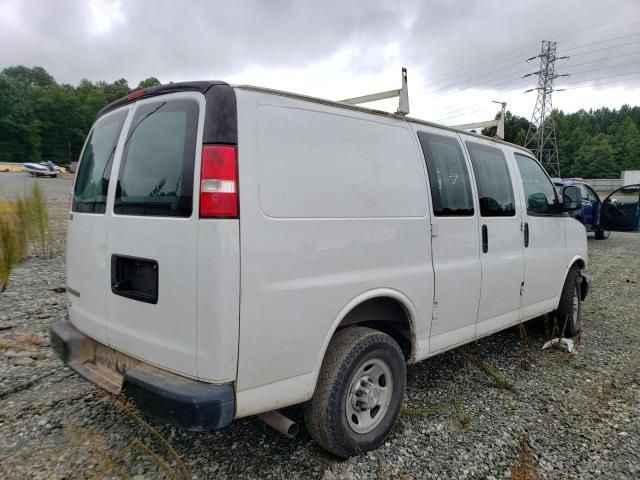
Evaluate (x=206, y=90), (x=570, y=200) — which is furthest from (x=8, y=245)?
(x=570, y=200)

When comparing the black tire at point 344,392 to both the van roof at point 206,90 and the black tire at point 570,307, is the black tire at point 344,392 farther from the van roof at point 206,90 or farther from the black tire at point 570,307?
the black tire at point 570,307

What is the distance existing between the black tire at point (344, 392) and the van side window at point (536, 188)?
233 cm

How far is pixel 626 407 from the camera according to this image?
343 centimetres

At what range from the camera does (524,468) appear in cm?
248

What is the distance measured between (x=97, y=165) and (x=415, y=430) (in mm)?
2726

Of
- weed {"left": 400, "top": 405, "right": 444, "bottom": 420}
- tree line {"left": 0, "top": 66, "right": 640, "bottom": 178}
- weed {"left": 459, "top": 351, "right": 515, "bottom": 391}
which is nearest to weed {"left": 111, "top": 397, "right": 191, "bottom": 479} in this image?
weed {"left": 400, "top": 405, "right": 444, "bottom": 420}

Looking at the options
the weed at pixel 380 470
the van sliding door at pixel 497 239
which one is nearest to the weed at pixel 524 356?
the van sliding door at pixel 497 239

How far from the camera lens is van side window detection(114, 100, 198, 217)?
2.12m

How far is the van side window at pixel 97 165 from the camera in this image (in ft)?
8.61

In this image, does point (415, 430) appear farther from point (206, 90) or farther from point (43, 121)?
point (43, 121)

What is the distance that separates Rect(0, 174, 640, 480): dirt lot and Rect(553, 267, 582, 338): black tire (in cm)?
39

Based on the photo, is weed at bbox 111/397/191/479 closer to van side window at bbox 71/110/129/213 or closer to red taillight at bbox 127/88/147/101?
van side window at bbox 71/110/129/213

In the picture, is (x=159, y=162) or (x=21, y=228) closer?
(x=159, y=162)

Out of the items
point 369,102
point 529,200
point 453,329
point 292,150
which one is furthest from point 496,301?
point 292,150
